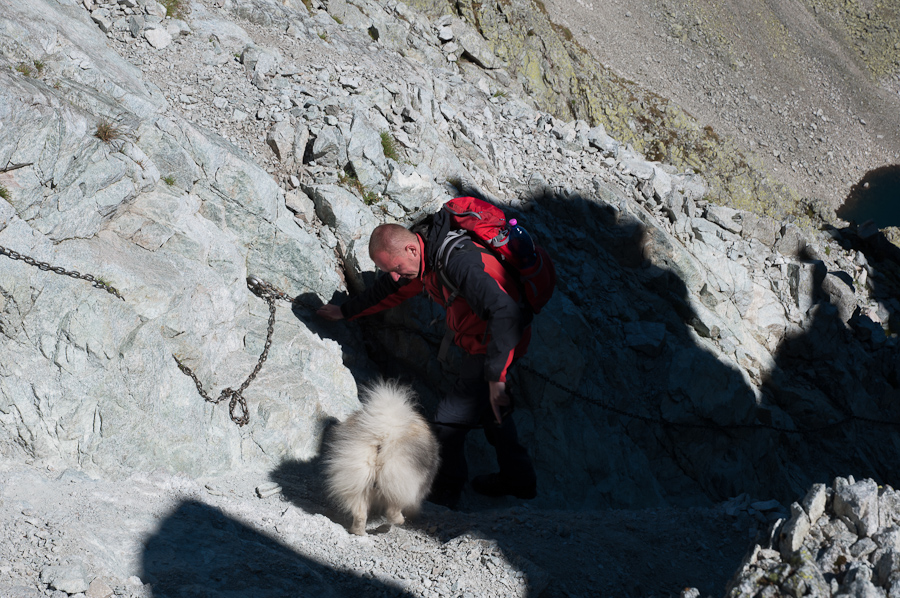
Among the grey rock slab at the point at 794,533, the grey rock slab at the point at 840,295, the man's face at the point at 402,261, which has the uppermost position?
the grey rock slab at the point at 794,533

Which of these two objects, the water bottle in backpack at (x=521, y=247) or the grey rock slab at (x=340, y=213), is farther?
the grey rock slab at (x=340, y=213)

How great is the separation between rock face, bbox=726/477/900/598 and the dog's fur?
7.68 feet


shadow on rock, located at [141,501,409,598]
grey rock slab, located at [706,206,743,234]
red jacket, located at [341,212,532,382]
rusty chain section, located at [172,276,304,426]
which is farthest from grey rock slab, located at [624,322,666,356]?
shadow on rock, located at [141,501,409,598]

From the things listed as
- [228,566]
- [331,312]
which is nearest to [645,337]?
[331,312]

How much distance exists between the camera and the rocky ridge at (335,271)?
4.66 metres

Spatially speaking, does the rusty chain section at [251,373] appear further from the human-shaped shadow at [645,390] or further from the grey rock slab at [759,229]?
the grey rock slab at [759,229]

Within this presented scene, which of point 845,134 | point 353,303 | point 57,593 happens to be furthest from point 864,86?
point 57,593

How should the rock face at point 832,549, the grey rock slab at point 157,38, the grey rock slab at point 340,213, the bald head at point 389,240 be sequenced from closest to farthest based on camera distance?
the rock face at point 832,549 < the bald head at point 389,240 < the grey rock slab at point 340,213 < the grey rock slab at point 157,38

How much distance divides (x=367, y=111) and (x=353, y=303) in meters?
3.24

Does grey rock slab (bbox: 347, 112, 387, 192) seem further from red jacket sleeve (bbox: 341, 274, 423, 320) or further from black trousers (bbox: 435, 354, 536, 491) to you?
black trousers (bbox: 435, 354, 536, 491)

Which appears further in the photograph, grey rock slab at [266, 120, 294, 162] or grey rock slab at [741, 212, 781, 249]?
grey rock slab at [741, 212, 781, 249]

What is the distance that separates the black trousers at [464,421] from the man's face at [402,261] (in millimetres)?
931

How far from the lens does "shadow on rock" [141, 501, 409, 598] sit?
365 centimetres

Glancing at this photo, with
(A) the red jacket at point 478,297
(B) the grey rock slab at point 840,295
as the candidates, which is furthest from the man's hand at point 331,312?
(B) the grey rock slab at point 840,295
